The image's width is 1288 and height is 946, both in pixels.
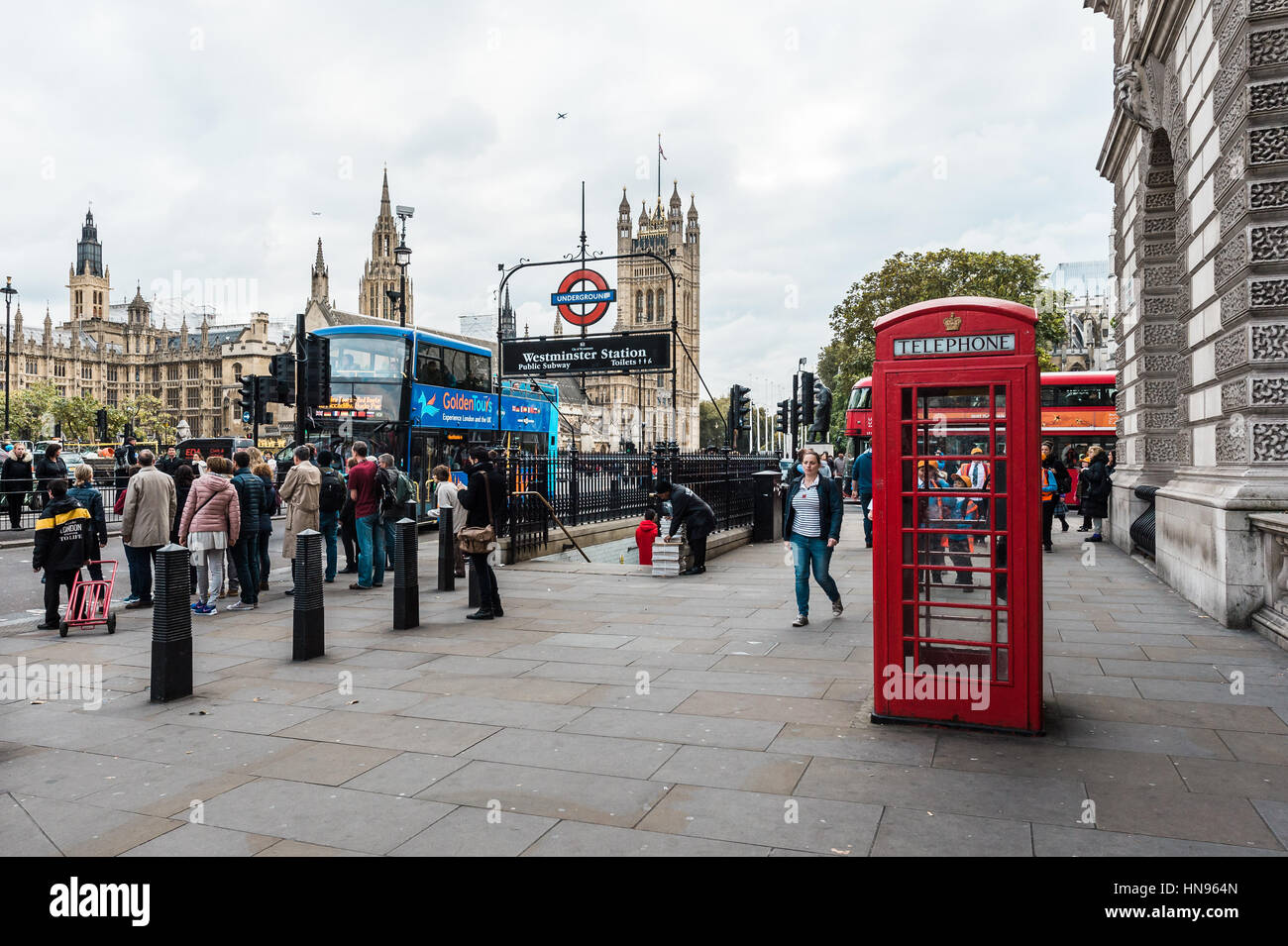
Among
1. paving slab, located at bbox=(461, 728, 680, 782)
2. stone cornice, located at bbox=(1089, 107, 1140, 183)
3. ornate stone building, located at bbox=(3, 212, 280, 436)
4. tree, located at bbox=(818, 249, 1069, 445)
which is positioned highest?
ornate stone building, located at bbox=(3, 212, 280, 436)

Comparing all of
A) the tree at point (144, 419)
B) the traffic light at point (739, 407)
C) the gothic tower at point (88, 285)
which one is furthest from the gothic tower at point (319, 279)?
the traffic light at point (739, 407)

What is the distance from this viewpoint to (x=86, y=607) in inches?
351

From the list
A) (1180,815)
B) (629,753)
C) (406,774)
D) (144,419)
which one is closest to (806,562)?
(629,753)

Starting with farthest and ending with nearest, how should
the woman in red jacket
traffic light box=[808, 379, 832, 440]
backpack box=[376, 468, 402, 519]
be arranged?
traffic light box=[808, 379, 832, 440]
backpack box=[376, 468, 402, 519]
the woman in red jacket

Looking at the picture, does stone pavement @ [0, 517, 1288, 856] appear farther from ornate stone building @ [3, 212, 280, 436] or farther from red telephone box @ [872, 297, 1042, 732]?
ornate stone building @ [3, 212, 280, 436]

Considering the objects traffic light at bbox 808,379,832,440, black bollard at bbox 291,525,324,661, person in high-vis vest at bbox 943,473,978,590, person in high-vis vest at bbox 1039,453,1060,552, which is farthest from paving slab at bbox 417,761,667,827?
traffic light at bbox 808,379,832,440

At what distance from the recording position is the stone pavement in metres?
3.82

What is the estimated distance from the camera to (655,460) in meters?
15.4

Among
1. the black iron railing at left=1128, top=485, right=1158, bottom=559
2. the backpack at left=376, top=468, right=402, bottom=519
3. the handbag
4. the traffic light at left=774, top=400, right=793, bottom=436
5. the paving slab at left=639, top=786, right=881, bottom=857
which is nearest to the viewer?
the paving slab at left=639, top=786, right=881, bottom=857

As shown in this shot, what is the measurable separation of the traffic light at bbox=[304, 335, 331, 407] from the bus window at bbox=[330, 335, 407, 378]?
304 cm

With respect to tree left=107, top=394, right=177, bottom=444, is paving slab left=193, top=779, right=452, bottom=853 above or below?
below

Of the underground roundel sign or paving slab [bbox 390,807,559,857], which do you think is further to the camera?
the underground roundel sign
